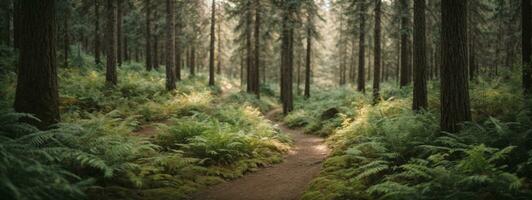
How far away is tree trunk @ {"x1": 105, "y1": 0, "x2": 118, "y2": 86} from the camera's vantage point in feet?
62.8

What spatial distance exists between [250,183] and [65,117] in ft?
21.9

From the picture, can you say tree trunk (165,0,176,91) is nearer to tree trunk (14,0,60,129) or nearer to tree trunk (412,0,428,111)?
tree trunk (14,0,60,129)

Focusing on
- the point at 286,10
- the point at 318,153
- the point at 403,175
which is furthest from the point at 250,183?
the point at 286,10

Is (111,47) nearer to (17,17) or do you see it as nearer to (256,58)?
(17,17)

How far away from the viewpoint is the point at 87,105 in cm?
1475

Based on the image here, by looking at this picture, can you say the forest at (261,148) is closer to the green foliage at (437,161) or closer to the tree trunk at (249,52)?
the green foliage at (437,161)

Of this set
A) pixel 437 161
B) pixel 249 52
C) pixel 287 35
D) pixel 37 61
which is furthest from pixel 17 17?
pixel 249 52

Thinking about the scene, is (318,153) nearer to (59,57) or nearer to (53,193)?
(53,193)

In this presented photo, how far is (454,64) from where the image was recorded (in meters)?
8.31

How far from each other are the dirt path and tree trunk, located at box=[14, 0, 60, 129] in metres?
3.98

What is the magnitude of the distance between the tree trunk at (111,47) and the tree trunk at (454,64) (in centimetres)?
1608

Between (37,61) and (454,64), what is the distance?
30.2ft

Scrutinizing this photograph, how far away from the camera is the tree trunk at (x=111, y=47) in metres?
19.1

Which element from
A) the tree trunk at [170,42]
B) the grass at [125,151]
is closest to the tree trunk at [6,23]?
the grass at [125,151]
